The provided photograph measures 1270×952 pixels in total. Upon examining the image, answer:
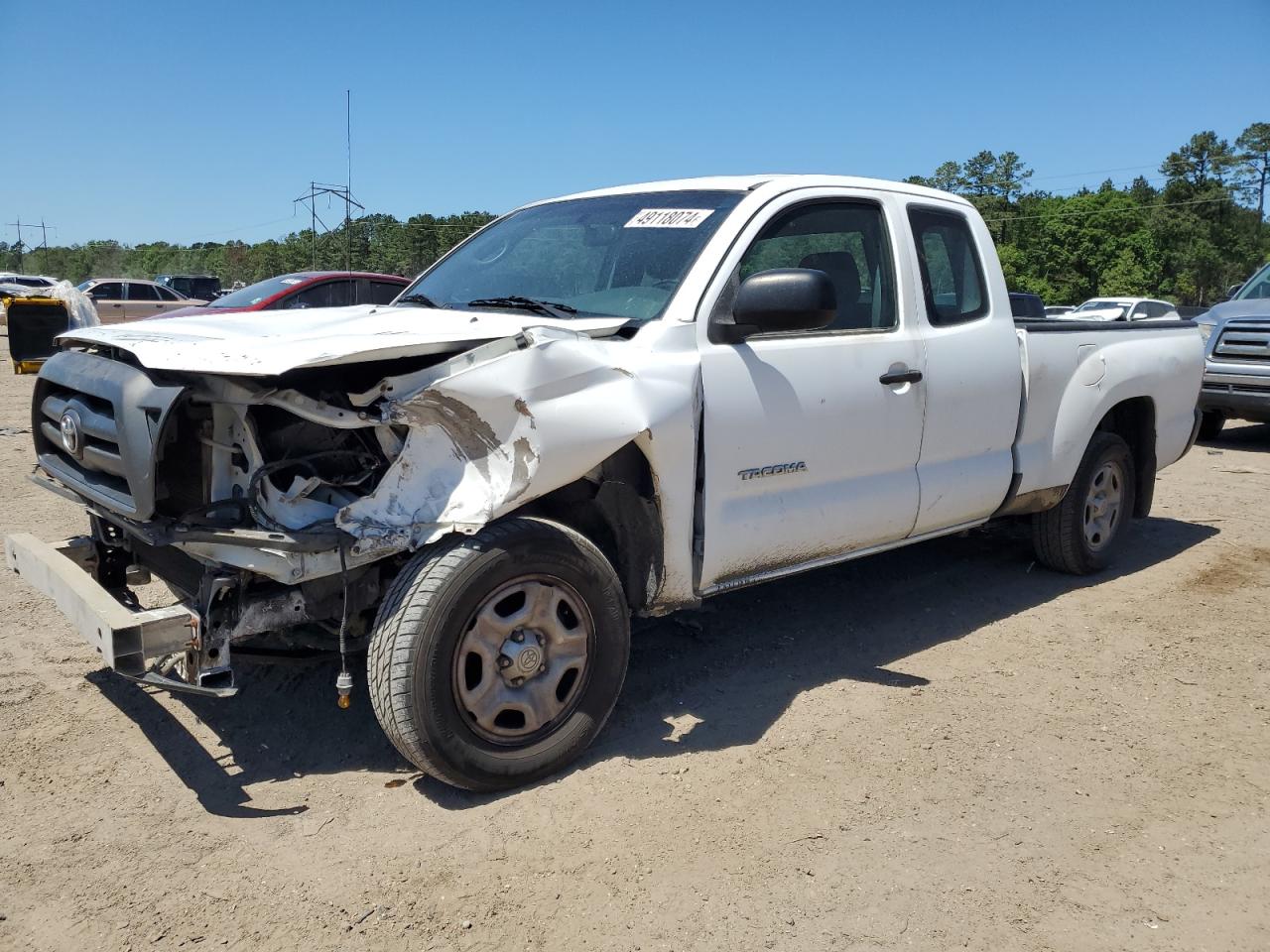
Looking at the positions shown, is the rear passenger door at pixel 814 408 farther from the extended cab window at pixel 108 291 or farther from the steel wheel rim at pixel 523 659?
the extended cab window at pixel 108 291

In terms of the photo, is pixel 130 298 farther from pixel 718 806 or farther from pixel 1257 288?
pixel 718 806

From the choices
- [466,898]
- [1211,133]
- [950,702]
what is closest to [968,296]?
[950,702]

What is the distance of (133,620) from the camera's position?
291 centimetres

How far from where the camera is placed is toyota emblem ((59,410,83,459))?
3.38 m

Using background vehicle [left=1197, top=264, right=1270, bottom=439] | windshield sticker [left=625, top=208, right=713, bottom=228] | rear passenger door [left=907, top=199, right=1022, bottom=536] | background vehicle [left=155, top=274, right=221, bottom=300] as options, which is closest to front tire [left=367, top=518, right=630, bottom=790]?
windshield sticker [left=625, top=208, right=713, bottom=228]

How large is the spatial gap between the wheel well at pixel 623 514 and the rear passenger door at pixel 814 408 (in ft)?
0.65

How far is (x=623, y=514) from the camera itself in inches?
142

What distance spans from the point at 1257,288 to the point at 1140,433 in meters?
7.45

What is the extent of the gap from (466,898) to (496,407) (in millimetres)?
1409

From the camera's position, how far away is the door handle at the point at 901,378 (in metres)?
4.16

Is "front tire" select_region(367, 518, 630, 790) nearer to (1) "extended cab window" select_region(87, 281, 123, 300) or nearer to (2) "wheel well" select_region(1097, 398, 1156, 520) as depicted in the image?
(2) "wheel well" select_region(1097, 398, 1156, 520)

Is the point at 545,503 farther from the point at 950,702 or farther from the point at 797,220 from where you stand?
the point at 950,702

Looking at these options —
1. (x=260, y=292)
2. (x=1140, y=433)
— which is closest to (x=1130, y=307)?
(x=1140, y=433)

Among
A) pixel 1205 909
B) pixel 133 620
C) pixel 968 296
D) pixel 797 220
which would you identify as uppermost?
pixel 797 220
